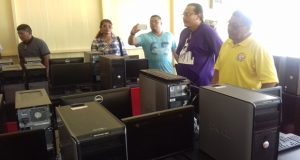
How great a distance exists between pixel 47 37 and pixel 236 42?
338 centimetres

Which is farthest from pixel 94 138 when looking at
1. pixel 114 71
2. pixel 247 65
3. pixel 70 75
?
pixel 70 75

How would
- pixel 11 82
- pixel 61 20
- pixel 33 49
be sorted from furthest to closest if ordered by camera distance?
pixel 61 20 → pixel 33 49 → pixel 11 82

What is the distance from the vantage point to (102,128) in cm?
87

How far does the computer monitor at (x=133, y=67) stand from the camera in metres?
2.96

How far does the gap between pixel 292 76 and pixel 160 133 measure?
5.45 feet

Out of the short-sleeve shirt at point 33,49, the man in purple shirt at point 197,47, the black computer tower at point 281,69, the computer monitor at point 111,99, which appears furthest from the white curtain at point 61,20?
the computer monitor at point 111,99

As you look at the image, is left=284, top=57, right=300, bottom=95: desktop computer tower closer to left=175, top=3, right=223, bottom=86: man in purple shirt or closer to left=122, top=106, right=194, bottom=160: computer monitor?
left=175, top=3, right=223, bottom=86: man in purple shirt

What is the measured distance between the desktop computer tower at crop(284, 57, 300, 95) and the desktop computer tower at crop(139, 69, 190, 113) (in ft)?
4.38

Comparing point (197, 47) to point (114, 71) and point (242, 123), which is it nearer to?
point (114, 71)

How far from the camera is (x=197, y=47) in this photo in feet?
7.89

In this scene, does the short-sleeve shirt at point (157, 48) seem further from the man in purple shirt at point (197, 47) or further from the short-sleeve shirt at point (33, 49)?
the short-sleeve shirt at point (33, 49)

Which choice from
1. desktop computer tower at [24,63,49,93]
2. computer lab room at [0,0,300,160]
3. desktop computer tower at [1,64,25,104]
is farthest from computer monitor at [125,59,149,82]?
desktop computer tower at [1,64,25,104]

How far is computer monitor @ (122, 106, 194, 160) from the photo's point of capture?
45.6 inches

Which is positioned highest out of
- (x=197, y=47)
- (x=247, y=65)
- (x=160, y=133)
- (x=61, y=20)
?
(x=61, y=20)
